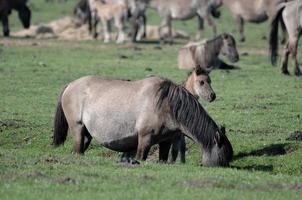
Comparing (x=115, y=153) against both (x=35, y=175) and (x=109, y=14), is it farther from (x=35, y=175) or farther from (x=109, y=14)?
(x=109, y=14)

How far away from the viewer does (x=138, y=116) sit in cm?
1345

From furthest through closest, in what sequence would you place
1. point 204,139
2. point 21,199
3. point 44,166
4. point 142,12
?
point 142,12 → point 204,139 → point 44,166 → point 21,199

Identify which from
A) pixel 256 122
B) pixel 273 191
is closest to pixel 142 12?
pixel 256 122

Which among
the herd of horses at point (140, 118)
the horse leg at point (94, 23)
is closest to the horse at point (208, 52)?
the horse leg at point (94, 23)

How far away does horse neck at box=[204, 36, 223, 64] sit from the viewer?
84.7 feet

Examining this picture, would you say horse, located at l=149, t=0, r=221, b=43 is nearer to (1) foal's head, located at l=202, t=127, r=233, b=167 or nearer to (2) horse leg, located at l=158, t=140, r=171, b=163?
(2) horse leg, located at l=158, t=140, r=171, b=163

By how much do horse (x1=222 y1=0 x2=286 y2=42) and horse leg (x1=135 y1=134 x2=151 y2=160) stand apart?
70.2 feet

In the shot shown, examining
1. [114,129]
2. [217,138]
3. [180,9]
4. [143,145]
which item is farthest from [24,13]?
[217,138]

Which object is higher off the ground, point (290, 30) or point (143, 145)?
point (143, 145)

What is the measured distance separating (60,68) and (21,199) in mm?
16034

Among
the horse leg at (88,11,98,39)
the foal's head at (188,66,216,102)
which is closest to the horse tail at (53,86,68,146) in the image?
the foal's head at (188,66,216,102)

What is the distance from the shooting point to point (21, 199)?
1010cm

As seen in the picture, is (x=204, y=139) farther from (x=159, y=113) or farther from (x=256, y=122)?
(x=256, y=122)

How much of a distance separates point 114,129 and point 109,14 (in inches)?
840
